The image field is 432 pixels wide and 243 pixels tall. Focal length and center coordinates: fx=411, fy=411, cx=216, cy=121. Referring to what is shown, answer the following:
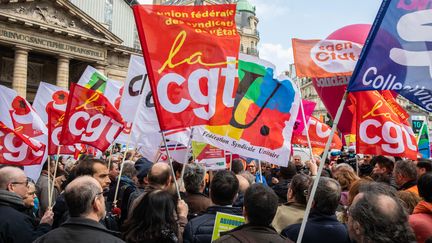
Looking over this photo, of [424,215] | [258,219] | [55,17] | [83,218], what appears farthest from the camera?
[55,17]

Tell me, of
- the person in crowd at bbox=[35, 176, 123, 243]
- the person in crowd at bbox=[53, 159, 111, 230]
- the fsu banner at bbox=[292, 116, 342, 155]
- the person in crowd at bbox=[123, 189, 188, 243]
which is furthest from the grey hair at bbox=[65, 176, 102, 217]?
the fsu banner at bbox=[292, 116, 342, 155]

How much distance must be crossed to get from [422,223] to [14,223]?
351 centimetres

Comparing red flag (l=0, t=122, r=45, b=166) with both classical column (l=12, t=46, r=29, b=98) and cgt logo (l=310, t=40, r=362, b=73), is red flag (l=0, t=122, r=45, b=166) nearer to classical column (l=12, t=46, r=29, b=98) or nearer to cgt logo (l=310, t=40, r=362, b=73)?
cgt logo (l=310, t=40, r=362, b=73)

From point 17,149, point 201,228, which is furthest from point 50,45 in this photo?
point 201,228

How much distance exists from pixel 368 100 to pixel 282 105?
1.92 metres

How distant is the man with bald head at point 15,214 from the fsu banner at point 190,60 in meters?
1.55

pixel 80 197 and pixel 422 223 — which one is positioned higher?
pixel 80 197

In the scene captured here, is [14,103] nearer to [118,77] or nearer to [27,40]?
[27,40]

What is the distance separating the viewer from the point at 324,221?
11.7ft

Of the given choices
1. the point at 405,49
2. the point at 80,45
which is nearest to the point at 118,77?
the point at 80,45

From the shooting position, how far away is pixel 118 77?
1375 inches

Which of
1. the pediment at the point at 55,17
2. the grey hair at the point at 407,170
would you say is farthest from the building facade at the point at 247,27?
the grey hair at the point at 407,170

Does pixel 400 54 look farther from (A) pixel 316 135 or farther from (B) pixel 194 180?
(A) pixel 316 135

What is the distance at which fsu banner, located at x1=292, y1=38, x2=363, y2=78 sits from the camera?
250 inches
